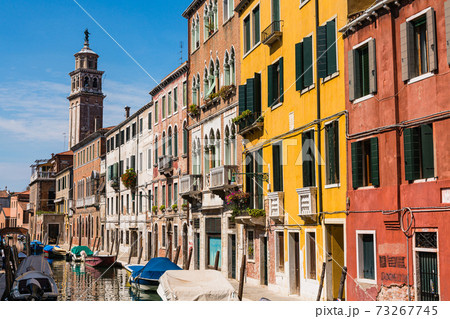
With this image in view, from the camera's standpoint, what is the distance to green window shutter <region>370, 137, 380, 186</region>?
453 inches

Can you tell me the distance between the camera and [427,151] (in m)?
10.3

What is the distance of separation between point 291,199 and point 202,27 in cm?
1114

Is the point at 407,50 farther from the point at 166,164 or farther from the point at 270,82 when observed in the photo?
the point at 166,164

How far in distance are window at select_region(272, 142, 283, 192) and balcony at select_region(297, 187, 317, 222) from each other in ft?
6.29

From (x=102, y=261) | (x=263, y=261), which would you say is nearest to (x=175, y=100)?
(x=102, y=261)

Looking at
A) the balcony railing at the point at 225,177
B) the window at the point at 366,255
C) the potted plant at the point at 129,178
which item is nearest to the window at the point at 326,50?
the window at the point at 366,255

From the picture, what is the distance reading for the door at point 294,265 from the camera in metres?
15.5

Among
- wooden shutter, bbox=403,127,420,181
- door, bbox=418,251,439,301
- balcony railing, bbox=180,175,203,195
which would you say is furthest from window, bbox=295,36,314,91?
balcony railing, bbox=180,175,203,195

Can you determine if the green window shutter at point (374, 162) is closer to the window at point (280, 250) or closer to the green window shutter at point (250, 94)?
the window at point (280, 250)

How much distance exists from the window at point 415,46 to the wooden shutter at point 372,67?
87cm

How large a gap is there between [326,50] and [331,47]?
176 millimetres

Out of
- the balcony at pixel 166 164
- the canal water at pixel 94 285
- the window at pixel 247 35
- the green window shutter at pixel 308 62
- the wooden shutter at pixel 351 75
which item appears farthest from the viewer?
the balcony at pixel 166 164

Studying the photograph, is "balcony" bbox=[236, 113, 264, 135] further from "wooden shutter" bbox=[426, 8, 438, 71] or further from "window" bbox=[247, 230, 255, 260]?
"wooden shutter" bbox=[426, 8, 438, 71]
